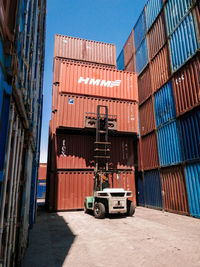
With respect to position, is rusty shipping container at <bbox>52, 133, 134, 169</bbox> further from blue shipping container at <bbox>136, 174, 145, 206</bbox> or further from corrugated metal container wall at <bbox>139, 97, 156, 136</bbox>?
blue shipping container at <bbox>136, 174, 145, 206</bbox>

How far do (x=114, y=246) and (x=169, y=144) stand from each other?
8417mm

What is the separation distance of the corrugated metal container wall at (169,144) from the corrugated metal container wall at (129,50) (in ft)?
33.4

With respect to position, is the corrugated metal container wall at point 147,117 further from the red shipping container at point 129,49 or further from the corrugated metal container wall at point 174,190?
the red shipping container at point 129,49

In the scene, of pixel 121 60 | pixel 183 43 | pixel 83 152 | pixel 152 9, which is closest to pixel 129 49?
pixel 121 60

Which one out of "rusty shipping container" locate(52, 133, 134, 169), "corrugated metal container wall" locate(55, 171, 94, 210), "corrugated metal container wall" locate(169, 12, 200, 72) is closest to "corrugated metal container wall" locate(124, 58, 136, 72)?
"corrugated metal container wall" locate(169, 12, 200, 72)

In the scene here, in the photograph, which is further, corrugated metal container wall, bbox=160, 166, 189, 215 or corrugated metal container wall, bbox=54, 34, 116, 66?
corrugated metal container wall, bbox=54, 34, 116, 66

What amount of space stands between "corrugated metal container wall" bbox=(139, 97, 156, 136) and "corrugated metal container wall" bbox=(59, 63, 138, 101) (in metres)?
1.62

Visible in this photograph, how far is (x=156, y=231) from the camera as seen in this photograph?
6965mm

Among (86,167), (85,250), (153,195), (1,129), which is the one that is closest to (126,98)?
(86,167)

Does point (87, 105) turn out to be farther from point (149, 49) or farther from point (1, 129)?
point (1, 129)

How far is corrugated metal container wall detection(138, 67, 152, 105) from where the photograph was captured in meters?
15.6

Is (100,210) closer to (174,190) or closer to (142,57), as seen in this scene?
(174,190)

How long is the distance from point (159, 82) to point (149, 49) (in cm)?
386

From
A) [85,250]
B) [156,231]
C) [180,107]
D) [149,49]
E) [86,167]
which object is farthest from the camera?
[149,49]
